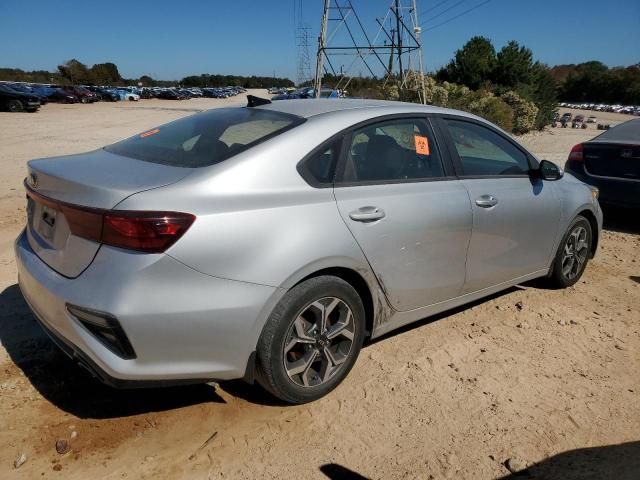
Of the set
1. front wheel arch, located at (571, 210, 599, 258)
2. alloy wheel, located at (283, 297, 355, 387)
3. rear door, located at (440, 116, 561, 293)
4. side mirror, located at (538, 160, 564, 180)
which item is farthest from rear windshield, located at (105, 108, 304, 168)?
front wheel arch, located at (571, 210, 599, 258)

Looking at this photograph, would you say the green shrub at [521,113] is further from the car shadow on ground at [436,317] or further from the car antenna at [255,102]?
the car antenna at [255,102]

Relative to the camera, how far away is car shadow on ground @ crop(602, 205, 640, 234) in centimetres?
715

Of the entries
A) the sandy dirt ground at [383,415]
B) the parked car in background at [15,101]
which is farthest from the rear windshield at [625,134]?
the parked car in background at [15,101]

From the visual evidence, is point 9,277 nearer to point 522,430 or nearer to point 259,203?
point 259,203

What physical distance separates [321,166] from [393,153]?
2.22 ft

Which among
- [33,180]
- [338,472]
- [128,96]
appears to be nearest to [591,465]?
[338,472]

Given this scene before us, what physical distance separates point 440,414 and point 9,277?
3.83m

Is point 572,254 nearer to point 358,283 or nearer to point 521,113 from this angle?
point 358,283

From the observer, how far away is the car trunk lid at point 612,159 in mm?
6559

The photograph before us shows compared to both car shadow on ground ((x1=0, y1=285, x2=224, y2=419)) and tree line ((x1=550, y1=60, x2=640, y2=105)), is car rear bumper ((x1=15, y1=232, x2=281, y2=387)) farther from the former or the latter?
tree line ((x1=550, y1=60, x2=640, y2=105))

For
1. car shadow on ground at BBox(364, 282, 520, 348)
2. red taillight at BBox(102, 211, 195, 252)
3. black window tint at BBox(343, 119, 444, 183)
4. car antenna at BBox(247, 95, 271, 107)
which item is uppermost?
car antenna at BBox(247, 95, 271, 107)

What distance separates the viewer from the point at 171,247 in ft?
7.59

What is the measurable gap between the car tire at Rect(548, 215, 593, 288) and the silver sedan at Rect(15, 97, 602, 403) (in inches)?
35.2

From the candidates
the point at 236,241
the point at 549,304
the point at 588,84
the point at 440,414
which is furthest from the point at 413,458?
the point at 588,84
